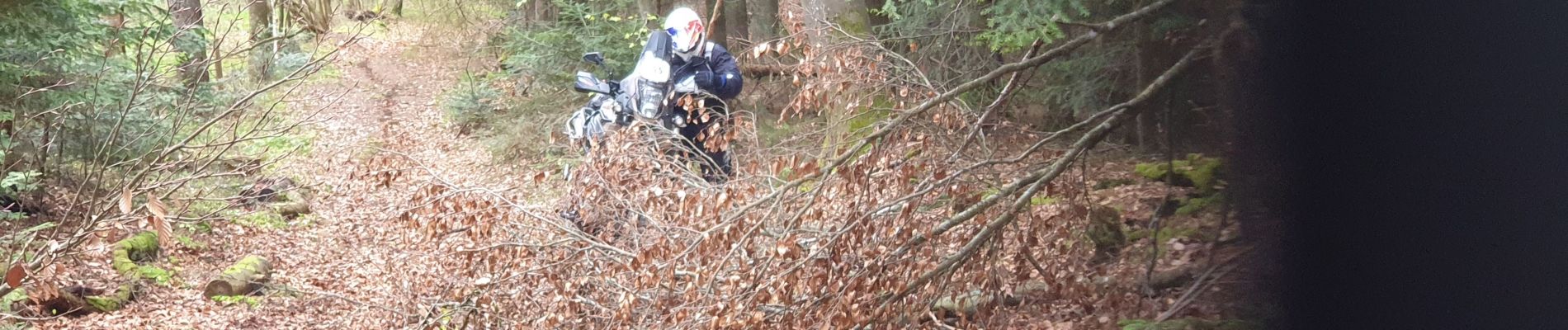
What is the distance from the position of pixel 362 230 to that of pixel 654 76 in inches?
146

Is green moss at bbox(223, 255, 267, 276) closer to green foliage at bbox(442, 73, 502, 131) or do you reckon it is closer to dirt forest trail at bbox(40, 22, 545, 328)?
dirt forest trail at bbox(40, 22, 545, 328)

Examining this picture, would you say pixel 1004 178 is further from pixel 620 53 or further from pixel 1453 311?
pixel 620 53

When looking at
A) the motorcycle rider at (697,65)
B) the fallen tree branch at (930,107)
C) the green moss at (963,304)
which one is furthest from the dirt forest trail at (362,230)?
the green moss at (963,304)

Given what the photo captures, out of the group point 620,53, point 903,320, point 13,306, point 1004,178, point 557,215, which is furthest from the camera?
point 620,53

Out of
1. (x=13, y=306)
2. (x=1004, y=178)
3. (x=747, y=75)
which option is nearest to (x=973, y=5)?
(x=1004, y=178)

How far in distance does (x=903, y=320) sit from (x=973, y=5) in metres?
3.34

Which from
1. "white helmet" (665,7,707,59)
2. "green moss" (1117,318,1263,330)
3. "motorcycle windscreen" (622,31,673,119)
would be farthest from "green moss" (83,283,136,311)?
"green moss" (1117,318,1263,330)

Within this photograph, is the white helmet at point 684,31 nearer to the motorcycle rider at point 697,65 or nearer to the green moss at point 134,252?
the motorcycle rider at point 697,65

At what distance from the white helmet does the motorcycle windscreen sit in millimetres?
72

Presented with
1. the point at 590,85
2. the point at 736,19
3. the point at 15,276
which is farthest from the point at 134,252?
the point at 736,19

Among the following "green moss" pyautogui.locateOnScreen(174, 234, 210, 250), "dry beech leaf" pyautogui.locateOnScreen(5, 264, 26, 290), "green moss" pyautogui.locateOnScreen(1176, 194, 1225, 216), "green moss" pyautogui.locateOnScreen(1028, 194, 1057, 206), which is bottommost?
"green moss" pyautogui.locateOnScreen(174, 234, 210, 250)

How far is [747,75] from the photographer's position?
36.3 ft

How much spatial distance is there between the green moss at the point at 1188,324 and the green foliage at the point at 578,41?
760 cm

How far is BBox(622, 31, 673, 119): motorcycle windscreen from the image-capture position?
6754 mm
